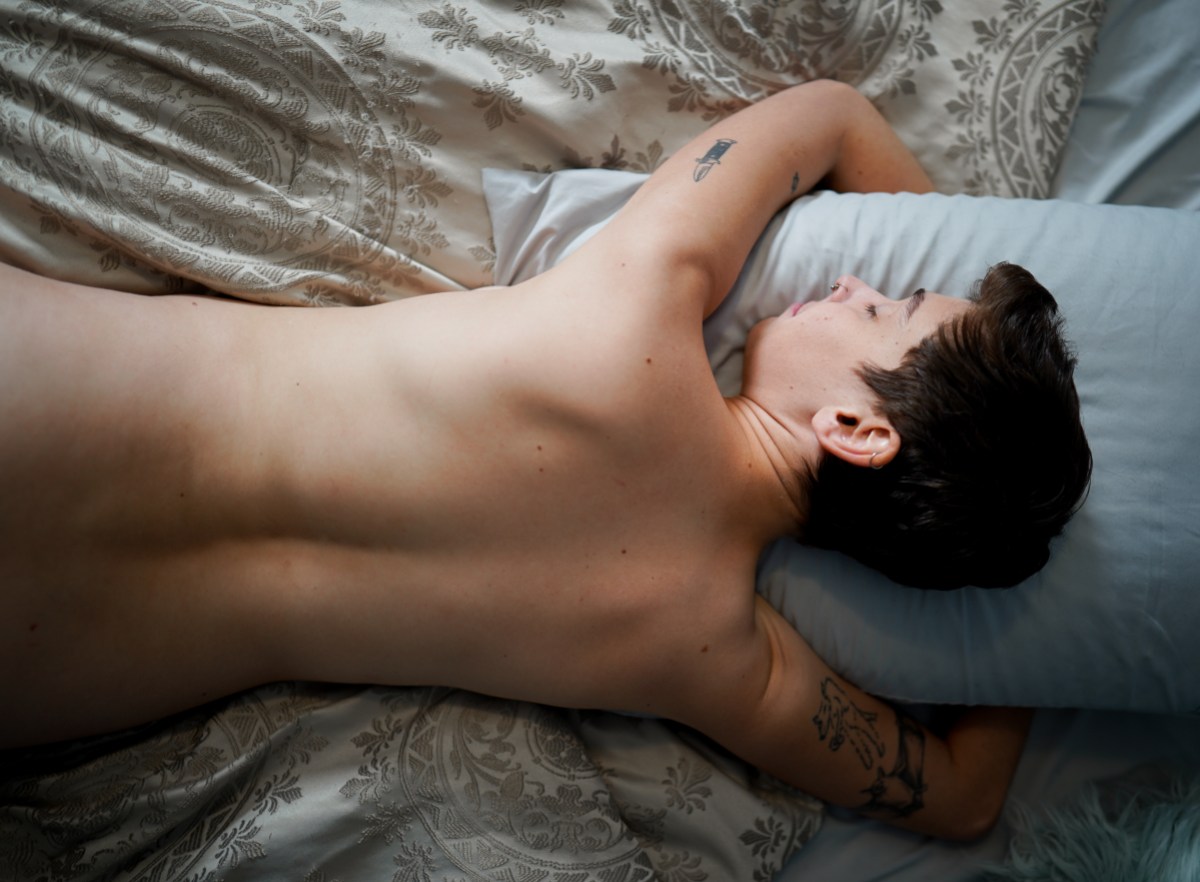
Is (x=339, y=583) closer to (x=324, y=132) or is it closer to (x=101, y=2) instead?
(x=324, y=132)

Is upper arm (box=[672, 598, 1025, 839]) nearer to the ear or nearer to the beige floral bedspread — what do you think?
the ear

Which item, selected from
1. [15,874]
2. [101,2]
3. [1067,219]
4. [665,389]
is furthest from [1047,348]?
[15,874]

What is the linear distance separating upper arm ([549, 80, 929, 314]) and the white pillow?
6 cm

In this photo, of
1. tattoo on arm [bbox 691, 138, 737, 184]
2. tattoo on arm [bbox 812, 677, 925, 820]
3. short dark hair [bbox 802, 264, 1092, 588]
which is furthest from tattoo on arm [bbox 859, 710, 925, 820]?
tattoo on arm [bbox 691, 138, 737, 184]

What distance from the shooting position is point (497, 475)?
88 cm

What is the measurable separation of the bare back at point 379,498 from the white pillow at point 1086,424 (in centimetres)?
19

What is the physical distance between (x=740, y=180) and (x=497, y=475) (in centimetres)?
45

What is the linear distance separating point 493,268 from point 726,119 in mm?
356

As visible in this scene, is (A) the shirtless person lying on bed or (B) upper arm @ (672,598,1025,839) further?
(B) upper arm @ (672,598,1025,839)

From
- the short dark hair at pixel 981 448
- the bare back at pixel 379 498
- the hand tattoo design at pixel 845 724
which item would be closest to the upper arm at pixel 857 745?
the hand tattoo design at pixel 845 724

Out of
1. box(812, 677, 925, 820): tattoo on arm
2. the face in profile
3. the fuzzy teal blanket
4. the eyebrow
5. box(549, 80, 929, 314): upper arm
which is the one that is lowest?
the fuzzy teal blanket

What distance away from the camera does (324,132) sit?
1054mm

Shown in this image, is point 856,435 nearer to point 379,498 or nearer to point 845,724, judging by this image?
point 845,724

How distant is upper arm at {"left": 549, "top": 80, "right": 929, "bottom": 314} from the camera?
3.04ft
